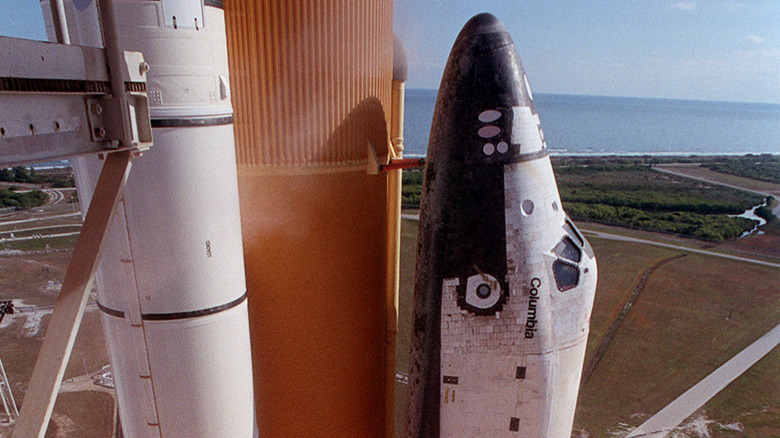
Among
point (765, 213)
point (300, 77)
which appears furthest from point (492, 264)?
point (765, 213)

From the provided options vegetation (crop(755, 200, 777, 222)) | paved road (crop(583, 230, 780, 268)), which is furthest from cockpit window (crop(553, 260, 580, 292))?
vegetation (crop(755, 200, 777, 222))

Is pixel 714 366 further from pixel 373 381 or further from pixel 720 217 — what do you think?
pixel 720 217

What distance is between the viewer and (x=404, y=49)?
4.86 metres

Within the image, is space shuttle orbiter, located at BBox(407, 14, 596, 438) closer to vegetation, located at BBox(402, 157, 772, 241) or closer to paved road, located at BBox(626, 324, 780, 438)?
paved road, located at BBox(626, 324, 780, 438)

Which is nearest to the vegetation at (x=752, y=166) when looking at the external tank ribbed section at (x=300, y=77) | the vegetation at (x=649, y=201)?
the vegetation at (x=649, y=201)

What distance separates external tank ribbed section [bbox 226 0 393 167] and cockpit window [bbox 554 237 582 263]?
1940 millimetres

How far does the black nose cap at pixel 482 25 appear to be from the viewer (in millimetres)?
3688

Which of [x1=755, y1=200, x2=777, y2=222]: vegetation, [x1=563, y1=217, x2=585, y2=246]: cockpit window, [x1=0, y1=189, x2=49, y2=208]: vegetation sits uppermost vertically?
[x1=563, y1=217, x2=585, y2=246]: cockpit window

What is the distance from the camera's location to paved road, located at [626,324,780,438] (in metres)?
10.8

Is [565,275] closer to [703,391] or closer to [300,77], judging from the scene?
[300,77]

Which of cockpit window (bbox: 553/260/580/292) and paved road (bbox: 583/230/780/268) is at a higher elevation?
cockpit window (bbox: 553/260/580/292)


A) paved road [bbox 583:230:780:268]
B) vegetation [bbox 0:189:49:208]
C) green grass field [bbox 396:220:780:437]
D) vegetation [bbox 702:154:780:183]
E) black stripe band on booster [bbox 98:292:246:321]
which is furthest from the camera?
vegetation [bbox 702:154:780:183]

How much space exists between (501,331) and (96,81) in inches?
131

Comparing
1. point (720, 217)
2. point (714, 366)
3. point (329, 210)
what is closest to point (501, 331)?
point (329, 210)
